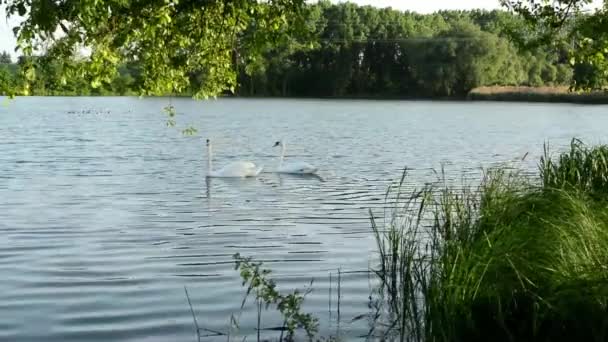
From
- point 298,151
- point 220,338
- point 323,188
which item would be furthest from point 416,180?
point 220,338

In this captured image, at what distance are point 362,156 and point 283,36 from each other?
23.8 m

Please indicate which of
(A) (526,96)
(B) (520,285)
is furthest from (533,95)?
(B) (520,285)

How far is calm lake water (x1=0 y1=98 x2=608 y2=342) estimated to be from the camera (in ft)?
30.4

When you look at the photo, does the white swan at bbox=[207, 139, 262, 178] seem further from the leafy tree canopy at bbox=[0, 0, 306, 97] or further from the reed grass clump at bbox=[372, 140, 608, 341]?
the reed grass clump at bbox=[372, 140, 608, 341]

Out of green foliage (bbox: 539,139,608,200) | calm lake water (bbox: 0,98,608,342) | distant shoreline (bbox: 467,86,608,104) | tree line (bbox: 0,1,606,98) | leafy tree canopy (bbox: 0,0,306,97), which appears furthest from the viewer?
tree line (bbox: 0,1,606,98)

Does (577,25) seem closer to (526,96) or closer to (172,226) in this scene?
(172,226)

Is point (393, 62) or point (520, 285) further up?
point (393, 62)

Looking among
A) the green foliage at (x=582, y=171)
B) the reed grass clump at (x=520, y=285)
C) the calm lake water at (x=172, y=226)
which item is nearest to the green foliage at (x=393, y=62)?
the calm lake water at (x=172, y=226)

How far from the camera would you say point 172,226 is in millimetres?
15234

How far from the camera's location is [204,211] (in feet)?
57.1

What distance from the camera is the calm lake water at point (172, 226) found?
9.26 m

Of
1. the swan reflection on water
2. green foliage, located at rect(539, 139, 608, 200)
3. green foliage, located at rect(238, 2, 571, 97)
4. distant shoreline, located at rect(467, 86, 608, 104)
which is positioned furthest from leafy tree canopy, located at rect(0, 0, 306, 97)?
green foliage, located at rect(238, 2, 571, 97)

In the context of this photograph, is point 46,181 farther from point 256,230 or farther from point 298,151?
point 298,151

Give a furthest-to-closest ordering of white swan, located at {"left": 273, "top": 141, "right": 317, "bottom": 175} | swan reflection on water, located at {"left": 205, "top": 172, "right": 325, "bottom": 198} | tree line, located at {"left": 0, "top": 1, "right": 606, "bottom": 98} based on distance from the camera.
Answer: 1. tree line, located at {"left": 0, "top": 1, "right": 606, "bottom": 98}
2. white swan, located at {"left": 273, "top": 141, "right": 317, "bottom": 175}
3. swan reflection on water, located at {"left": 205, "top": 172, "right": 325, "bottom": 198}
